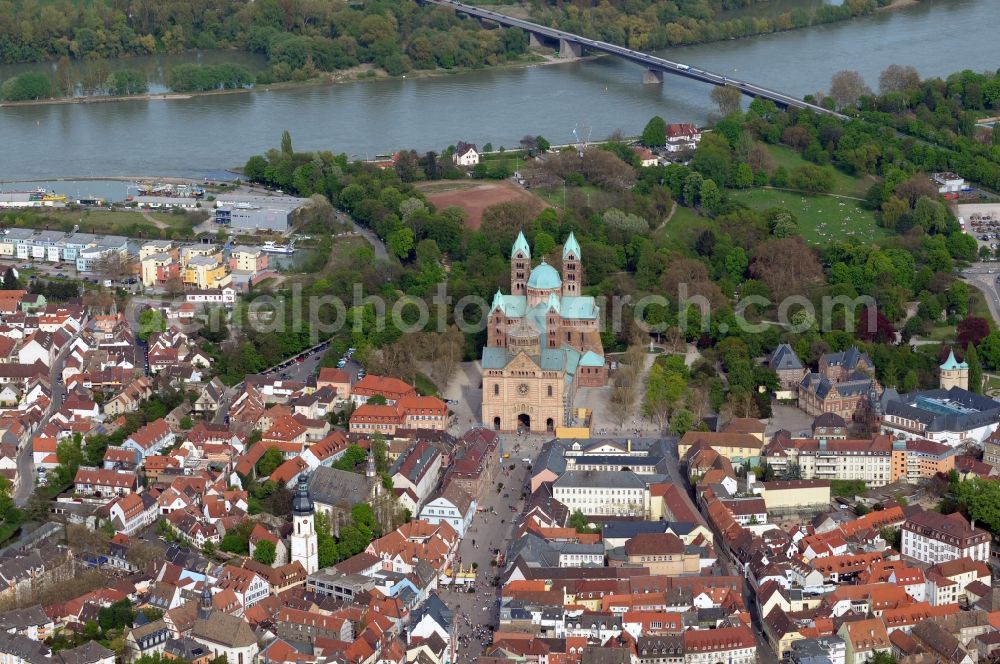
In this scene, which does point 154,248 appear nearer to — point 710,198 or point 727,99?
point 710,198

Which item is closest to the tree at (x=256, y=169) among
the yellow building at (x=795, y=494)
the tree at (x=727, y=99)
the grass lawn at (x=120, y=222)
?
the grass lawn at (x=120, y=222)

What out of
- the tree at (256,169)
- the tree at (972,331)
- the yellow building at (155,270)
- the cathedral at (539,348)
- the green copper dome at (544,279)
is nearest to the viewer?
the cathedral at (539,348)

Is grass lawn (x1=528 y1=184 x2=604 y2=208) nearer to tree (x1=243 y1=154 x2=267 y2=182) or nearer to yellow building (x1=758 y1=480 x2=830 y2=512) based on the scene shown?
tree (x1=243 y1=154 x2=267 y2=182)

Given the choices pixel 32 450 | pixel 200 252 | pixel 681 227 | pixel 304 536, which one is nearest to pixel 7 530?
pixel 32 450

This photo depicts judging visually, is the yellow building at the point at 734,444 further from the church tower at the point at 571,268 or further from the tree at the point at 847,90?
the tree at the point at 847,90

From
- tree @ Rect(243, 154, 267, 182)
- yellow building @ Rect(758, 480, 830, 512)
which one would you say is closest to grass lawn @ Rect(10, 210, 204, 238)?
tree @ Rect(243, 154, 267, 182)

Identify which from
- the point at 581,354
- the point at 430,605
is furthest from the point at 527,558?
the point at 581,354

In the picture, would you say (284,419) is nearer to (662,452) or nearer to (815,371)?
(662,452)
